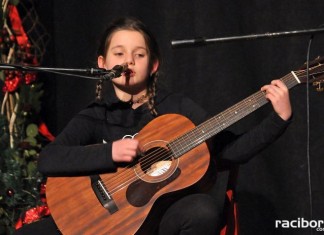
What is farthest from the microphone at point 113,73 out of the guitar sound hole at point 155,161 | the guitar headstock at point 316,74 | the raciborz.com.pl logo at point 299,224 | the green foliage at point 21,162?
the raciborz.com.pl logo at point 299,224

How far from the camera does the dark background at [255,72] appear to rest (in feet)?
8.68

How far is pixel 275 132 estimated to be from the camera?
1.82 m

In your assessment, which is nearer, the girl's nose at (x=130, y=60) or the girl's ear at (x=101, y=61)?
the girl's nose at (x=130, y=60)

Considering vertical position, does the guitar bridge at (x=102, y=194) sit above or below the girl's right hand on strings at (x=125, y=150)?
below

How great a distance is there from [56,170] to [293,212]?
1.34 m

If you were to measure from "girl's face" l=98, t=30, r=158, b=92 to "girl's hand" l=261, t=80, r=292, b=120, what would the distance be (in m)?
0.51

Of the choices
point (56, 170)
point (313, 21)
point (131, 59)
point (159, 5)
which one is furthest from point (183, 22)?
point (56, 170)

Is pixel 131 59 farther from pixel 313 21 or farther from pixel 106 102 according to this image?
pixel 313 21

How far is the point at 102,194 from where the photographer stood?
1.85m

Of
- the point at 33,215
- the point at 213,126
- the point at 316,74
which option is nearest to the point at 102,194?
the point at 213,126

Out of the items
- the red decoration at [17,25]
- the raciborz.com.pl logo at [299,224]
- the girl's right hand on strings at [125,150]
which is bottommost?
the raciborz.com.pl logo at [299,224]

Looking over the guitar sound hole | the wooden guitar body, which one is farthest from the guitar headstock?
the guitar sound hole

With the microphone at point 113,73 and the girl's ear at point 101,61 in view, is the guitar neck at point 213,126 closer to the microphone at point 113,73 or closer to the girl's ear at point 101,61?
the microphone at point 113,73

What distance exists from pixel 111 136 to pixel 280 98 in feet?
2.23
